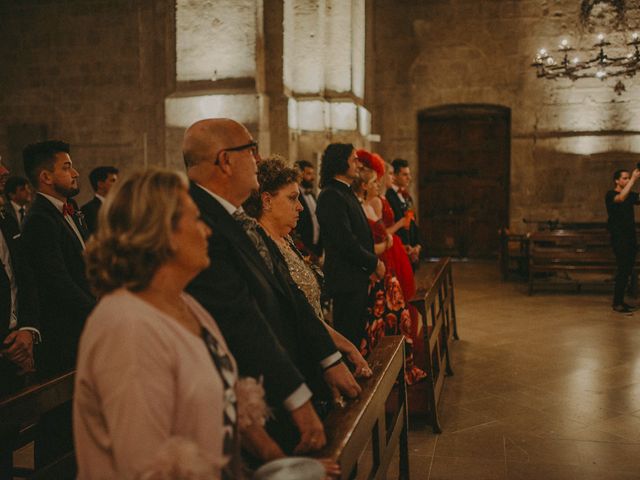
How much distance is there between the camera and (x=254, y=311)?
1.77m

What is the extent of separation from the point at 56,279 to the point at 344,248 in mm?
1692

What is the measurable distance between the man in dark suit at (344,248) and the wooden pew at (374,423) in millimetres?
1154

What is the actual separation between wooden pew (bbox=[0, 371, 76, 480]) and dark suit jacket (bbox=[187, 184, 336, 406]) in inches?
34.7

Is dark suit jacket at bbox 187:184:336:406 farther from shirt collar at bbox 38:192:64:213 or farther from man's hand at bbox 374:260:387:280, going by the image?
man's hand at bbox 374:260:387:280

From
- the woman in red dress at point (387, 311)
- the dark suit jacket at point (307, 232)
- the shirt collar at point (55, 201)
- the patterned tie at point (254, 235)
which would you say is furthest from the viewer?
the dark suit jacket at point (307, 232)

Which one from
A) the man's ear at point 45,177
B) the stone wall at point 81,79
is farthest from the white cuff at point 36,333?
the stone wall at point 81,79

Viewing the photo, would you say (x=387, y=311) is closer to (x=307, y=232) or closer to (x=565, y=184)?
(x=307, y=232)

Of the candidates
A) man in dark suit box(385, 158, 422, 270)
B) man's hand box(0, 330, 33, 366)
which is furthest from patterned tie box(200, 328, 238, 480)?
man in dark suit box(385, 158, 422, 270)

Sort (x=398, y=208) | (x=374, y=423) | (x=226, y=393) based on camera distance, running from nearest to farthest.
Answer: (x=226, y=393), (x=374, y=423), (x=398, y=208)

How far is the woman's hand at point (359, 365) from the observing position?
7.75 feet

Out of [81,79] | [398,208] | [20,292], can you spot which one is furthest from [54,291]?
[81,79]

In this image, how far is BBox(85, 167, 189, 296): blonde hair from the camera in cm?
132

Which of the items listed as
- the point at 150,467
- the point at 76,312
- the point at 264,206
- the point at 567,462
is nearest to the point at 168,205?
the point at 150,467

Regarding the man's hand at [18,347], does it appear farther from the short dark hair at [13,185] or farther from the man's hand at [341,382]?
the short dark hair at [13,185]
